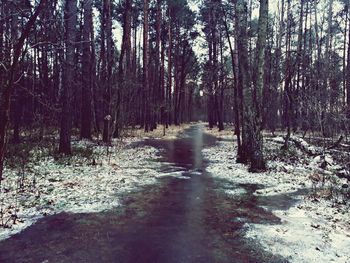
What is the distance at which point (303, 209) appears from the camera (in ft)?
21.0

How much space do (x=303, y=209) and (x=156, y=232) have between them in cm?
327

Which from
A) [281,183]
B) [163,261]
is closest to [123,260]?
[163,261]

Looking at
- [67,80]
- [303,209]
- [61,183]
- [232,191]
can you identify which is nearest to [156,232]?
[303,209]

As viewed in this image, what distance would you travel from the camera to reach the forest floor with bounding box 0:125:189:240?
5.88 m

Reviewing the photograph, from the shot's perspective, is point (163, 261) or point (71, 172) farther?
point (71, 172)

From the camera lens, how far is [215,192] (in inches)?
303

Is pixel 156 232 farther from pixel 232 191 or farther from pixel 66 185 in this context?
pixel 66 185

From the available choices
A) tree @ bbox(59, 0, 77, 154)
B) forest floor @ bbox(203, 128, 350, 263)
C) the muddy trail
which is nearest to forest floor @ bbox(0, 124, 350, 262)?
forest floor @ bbox(203, 128, 350, 263)

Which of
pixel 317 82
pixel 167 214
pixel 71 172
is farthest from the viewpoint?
pixel 317 82

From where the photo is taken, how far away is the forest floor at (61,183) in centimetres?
588

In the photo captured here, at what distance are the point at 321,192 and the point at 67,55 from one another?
9.87m

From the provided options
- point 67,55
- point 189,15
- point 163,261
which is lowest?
point 163,261

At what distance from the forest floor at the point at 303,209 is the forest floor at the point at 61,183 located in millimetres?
2772

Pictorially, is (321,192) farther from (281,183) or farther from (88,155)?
(88,155)
